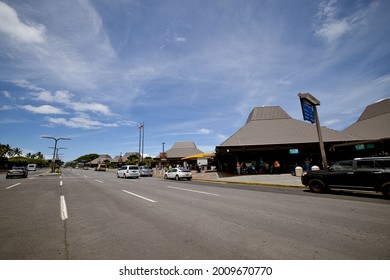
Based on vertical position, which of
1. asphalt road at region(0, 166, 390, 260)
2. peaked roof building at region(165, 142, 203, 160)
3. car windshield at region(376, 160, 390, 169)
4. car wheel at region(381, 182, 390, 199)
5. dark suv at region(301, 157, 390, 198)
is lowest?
asphalt road at region(0, 166, 390, 260)

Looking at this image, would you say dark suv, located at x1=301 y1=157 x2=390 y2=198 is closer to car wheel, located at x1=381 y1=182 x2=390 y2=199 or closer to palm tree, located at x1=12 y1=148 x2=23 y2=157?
car wheel, located at x1=381 y1=182 x2=390 y2=199

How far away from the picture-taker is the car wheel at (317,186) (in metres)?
11.0

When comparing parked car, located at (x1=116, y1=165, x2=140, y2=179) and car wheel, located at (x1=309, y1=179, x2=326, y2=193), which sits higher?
parked car, located at (x1=116, y1=165, x2=140, y2=179)

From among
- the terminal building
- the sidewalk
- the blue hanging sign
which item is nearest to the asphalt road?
the sidewalk

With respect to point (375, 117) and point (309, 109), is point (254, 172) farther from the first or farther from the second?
point (375, 117)

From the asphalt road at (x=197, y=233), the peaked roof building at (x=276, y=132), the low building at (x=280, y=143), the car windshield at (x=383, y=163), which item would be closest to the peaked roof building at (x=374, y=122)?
the low building at (x=280, y=143)

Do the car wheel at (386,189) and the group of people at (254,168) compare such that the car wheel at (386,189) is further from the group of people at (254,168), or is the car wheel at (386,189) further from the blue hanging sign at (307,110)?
the group of people at (254,168)

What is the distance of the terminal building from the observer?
2356 cm

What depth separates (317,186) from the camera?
11242mm

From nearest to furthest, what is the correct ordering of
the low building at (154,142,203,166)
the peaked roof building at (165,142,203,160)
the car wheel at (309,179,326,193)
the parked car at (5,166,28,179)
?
the car wheel at (309,179,326,193) → the parked car at (5,166,28,179) → the low building at (154,142,203,166) → the peaked roof building at (165,142,203,160)

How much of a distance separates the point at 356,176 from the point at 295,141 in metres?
14.9

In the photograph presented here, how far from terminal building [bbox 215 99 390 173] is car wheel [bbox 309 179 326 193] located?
1142 centimetres

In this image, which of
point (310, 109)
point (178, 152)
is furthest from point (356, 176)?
point (178, 152)

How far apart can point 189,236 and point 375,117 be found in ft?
131
